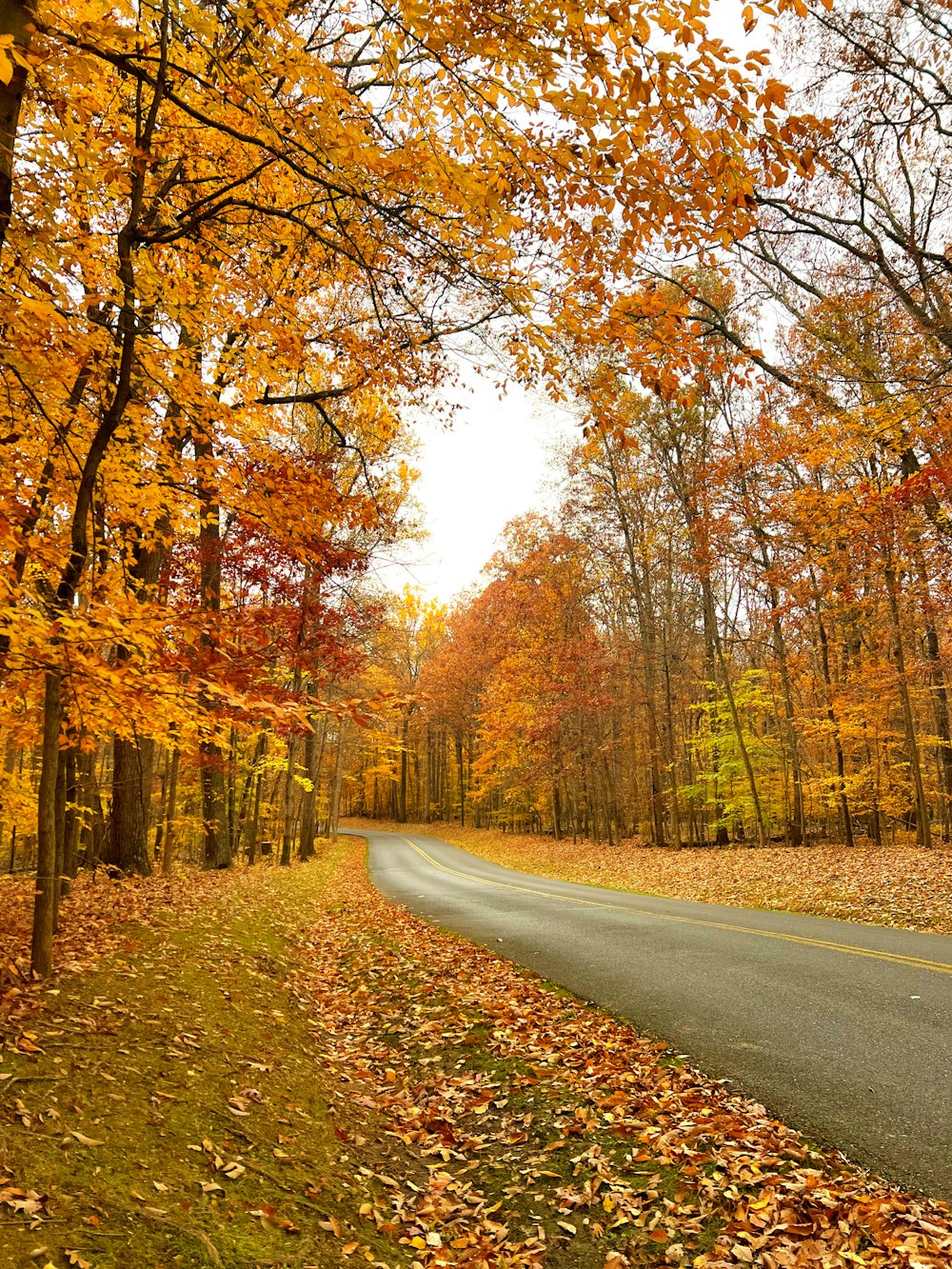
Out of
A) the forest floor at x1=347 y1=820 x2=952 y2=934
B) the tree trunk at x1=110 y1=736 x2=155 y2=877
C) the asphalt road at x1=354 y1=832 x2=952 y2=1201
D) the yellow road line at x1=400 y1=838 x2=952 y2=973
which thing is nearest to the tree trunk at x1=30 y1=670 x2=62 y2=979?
the asphalt road at x1=354 y1=832 x2=952 y2=1201

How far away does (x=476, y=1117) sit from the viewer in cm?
502

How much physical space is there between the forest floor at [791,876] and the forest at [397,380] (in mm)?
2290

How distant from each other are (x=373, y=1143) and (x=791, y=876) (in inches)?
533

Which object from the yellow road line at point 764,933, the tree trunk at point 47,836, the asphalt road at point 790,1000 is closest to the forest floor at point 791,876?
the asphalt road at point 790,1000

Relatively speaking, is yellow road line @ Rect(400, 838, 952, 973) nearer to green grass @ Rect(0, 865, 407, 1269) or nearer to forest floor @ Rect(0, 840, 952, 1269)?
forest floor @ Rect(0, 840, 952, 1269)

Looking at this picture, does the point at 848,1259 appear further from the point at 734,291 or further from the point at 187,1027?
the point at 734,291

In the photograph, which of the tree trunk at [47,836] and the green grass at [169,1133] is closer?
the green grass at [169,1133]

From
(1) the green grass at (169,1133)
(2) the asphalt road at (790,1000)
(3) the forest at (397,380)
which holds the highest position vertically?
A: (3) the forest at (397,380)

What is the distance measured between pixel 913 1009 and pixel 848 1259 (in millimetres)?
3557

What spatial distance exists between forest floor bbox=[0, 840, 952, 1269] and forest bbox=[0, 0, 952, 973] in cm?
138

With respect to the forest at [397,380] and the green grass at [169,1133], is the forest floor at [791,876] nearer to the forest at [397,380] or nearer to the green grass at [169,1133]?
the forest at [397,380]

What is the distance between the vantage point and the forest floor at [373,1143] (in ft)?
10.5

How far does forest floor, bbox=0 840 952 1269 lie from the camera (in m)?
3.20

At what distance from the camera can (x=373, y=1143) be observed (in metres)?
4.64
